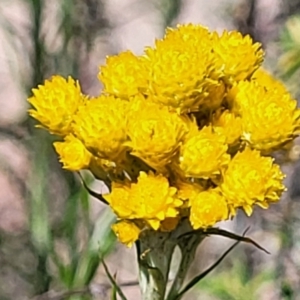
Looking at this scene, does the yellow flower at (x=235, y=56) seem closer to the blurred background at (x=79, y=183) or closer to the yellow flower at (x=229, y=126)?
the yellow flower at (x=229, y=126)

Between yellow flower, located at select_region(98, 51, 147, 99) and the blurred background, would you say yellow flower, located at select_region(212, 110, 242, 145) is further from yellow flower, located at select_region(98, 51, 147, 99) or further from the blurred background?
the blurred background

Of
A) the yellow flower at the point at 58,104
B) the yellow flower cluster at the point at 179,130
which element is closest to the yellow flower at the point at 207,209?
the yellow flower cluster at the point at 179,130

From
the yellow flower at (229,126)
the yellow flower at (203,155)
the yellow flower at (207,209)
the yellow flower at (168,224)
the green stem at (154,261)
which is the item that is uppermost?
the yellow flower at (229,126)

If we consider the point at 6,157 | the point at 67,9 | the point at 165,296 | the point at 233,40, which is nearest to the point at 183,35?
the point at 233,40

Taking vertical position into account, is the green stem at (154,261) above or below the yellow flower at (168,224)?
below

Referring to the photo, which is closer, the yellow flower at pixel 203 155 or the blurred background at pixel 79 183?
the yellow flower at pixel 203 155

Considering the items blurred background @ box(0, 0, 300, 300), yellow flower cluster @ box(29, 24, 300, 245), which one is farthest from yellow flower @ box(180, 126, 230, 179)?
blurred background @ box(0, 0, 300, 300)

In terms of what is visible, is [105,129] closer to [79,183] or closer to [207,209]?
[207,209]
